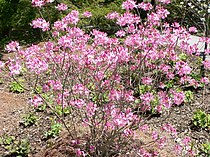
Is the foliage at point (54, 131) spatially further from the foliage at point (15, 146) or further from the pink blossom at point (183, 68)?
the pink blossom at point (183, 68)

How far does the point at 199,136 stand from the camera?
484 centimetres

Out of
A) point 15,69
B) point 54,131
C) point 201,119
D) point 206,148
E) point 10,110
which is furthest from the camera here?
point 10,110

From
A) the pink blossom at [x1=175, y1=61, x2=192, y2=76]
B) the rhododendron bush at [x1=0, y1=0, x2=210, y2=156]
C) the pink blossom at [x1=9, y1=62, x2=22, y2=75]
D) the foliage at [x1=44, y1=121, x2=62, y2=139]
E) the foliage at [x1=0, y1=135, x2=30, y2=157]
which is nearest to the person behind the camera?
the pink blossom at [x1=9, y1=62, x2=22, y2=75]

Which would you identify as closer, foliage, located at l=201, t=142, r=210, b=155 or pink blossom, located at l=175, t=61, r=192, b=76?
pink blossom, located at l=175, t=61, r=192, b=76

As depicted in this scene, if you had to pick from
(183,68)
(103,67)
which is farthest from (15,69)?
(183,68)

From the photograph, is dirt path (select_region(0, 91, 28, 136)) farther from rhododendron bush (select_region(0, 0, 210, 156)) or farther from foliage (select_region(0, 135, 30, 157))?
rhododendron bush (select_region(0, 0, 210, 156))

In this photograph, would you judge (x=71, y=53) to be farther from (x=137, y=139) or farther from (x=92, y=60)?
(x=137, y=139)

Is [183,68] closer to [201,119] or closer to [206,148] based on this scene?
Result: [206,148]

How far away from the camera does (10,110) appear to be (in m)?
5.46

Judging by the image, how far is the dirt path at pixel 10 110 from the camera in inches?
200

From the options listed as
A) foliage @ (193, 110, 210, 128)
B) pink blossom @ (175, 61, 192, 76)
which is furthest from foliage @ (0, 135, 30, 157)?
foliage @ (193, 110, 210, 128)

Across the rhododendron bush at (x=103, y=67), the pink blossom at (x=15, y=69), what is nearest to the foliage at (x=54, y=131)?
the rhododendron bush at (x=103, y=67)

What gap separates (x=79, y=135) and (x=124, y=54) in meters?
1.59

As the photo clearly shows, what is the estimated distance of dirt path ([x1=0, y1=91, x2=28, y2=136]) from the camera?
5086 mm
